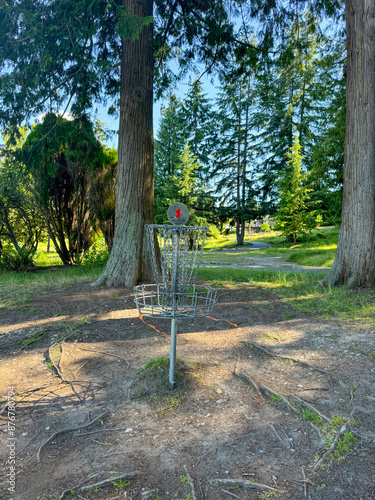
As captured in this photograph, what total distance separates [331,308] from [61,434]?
4.14 meters

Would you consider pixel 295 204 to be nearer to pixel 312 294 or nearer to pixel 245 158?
pixel 245 158

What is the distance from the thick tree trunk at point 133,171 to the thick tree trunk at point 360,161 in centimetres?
376

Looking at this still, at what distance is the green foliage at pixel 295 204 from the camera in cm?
1956

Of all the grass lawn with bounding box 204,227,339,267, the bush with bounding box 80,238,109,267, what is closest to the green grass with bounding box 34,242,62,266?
the bush with bounding box 80,238,109,267

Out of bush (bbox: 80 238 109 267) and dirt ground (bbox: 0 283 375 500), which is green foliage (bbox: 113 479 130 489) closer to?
dirt ground (bbox: 0 283 375 500)

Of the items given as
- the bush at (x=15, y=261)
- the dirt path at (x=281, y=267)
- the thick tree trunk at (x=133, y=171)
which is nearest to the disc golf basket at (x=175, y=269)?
the thick tree trunk at (x=133, y=171)

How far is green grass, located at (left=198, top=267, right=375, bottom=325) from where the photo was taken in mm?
4762

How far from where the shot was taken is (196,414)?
2412mm

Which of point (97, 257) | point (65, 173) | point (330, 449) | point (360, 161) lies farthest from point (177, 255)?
point (65, 173)

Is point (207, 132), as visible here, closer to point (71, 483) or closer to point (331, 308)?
point (331, 308)

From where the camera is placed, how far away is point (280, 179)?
20141mm

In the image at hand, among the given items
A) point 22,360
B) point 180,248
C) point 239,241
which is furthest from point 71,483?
point 239,241

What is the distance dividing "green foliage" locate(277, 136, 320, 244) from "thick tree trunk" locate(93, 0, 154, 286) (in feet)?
48.4

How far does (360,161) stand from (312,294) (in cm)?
251
